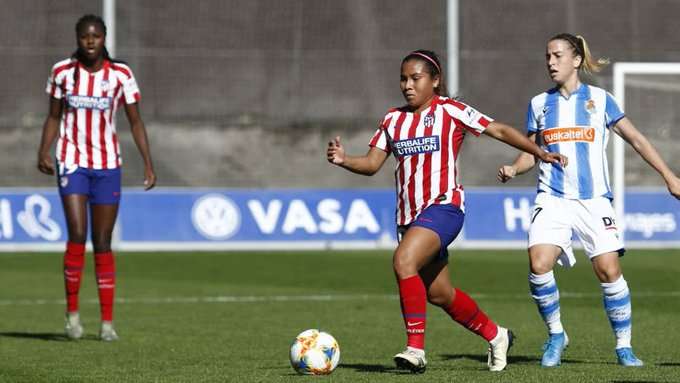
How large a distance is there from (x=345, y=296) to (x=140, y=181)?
28.4 feet

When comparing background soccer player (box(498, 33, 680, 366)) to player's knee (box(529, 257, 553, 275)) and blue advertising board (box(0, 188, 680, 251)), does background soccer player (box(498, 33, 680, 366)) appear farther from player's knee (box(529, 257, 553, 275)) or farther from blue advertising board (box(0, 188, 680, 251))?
blue advertising board (box(0, 188, 680, 251))

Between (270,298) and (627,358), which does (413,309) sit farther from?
(270,298)

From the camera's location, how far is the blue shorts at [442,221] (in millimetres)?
7273

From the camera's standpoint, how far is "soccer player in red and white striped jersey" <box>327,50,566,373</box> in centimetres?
724

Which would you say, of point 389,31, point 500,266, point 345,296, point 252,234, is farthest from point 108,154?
point 389,31

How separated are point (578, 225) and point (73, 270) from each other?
362cm

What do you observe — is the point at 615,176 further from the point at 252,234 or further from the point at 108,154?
the point at 108,154

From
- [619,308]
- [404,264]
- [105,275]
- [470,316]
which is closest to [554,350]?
[619,308]

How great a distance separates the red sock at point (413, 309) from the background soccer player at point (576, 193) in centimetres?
87

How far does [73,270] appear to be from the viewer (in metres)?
9.77

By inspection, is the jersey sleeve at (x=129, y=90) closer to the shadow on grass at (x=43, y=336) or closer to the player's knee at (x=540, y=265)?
the shadow on grass at (x=43, y=336)

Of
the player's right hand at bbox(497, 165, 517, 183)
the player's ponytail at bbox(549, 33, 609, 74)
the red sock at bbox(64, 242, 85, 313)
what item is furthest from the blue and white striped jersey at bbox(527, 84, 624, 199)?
the red sock at bbox(64, 242, 85, 313)

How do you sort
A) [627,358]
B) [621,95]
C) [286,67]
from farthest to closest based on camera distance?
[286,67] → [621,95] → [627,358]

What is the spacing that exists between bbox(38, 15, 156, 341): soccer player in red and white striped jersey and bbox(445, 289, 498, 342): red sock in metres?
2.84
